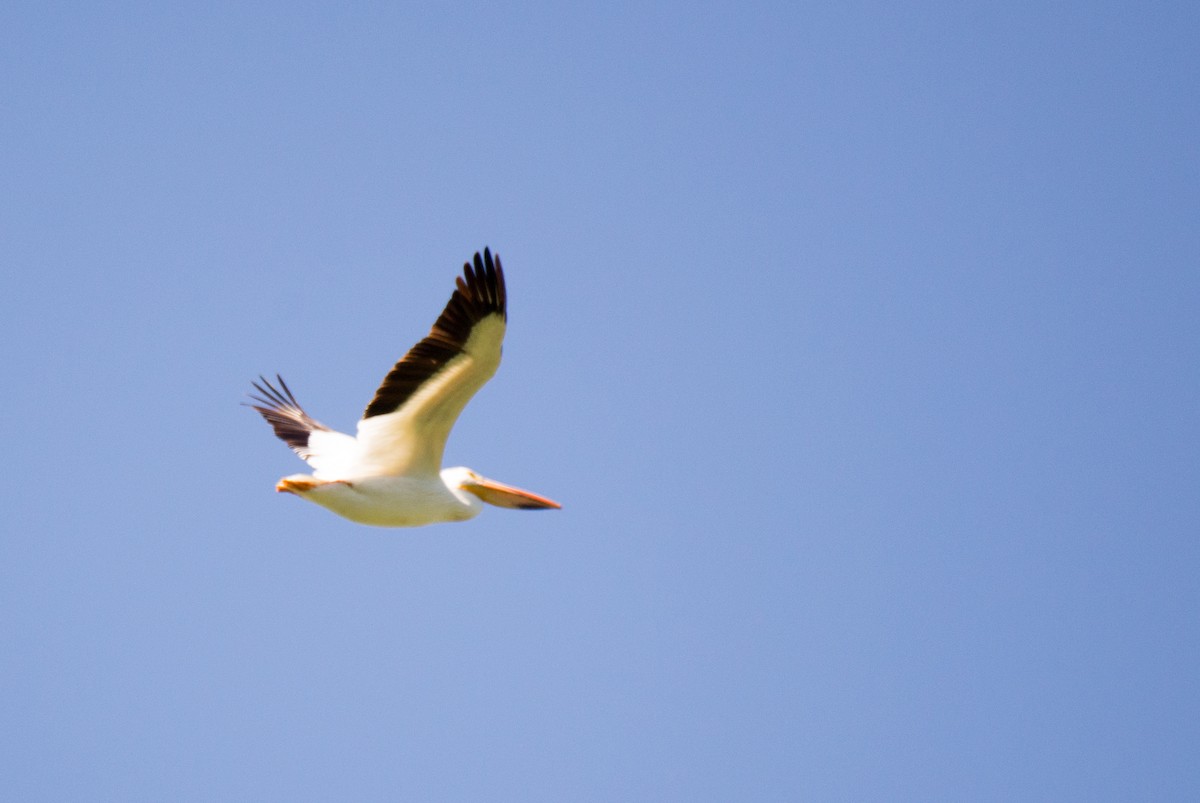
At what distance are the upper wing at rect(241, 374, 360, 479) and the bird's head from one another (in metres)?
0.83

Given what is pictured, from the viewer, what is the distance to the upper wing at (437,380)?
882 centimetres

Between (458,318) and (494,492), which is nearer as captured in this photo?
(458,318)

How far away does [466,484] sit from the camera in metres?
10.6

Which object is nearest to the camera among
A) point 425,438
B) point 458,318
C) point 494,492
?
point 458,318

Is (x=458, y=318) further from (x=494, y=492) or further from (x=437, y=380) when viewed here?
(x=494, y=492)

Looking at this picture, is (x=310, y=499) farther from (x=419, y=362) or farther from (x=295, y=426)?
(x=295, y=426)

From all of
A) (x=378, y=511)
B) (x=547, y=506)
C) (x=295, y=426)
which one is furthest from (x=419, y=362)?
(x=295, y=426)

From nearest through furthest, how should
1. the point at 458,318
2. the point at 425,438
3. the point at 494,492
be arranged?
the point at 458,318 → the point at 425,438 → the point at 494,492

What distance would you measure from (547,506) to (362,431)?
190cm

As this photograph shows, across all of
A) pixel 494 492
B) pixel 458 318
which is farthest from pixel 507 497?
pixel 458 318

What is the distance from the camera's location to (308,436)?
11.6 meters

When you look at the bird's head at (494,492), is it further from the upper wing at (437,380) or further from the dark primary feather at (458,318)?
the dark primary feather at (458,318)

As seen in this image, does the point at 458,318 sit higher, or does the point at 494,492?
the point at 458,318

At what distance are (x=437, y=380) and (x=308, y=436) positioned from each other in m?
2.84
